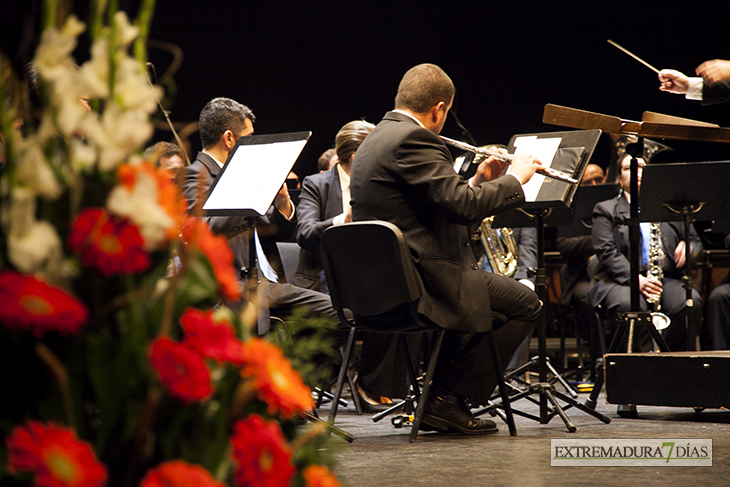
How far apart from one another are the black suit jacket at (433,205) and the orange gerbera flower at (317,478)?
1.85 meters

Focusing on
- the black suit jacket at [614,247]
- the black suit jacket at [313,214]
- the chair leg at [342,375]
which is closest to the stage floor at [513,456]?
the chair leg at [342,375]

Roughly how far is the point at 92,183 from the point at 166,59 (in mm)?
5979

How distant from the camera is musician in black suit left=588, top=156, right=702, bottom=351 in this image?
4410 millimetres

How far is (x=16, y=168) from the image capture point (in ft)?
2.04

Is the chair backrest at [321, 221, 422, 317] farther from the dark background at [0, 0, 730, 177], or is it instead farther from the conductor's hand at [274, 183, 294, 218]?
the dark background at [0, 0, 730, 177]

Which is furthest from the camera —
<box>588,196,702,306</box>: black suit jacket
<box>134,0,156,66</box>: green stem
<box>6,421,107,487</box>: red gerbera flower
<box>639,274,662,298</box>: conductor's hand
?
<box>588,196,702,306</box>: black suit jacket

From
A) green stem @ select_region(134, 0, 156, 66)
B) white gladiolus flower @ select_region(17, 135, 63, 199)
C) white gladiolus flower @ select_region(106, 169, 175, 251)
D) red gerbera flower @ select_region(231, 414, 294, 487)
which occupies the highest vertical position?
green stem @ select_region(134, 0, 156, 66)

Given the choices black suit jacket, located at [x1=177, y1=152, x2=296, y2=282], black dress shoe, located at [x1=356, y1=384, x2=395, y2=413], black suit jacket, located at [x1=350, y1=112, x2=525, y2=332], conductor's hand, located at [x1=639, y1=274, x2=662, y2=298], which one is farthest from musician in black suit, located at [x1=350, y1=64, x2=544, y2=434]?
conductor's hand, located at [x1=639, y1=274, x2=662, y2=298]

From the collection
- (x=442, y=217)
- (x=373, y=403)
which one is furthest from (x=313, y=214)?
(x=442, y=217)

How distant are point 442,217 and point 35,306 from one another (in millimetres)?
2183

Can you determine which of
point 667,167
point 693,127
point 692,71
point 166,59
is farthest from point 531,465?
point 692,71

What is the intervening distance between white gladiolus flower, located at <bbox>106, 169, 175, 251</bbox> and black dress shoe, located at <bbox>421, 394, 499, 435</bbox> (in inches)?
89.1

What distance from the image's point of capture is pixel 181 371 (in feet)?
2.03

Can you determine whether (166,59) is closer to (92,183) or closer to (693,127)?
(693,127)
